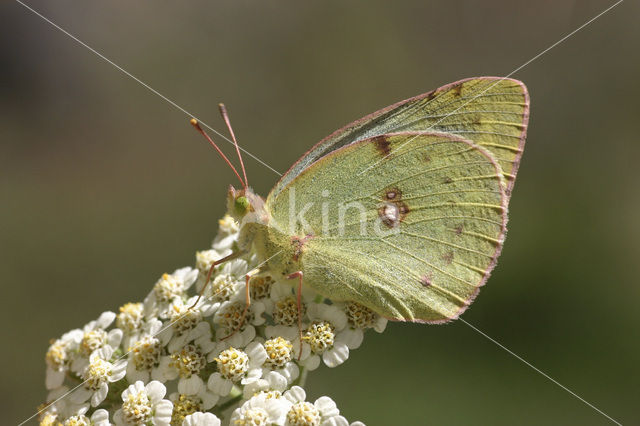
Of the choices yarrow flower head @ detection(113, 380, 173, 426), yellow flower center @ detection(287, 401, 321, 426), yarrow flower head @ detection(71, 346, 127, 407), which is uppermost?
yarrow flower head @ detection(71, 346, 127, 407)

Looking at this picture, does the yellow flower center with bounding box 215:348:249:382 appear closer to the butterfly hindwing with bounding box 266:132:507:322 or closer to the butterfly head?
the butterfly hindwing with bounding box 266:132:507:322

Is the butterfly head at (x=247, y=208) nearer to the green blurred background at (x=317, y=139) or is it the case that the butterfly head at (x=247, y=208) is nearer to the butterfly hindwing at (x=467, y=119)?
the butterfly hindwing at (x=467, y=119)

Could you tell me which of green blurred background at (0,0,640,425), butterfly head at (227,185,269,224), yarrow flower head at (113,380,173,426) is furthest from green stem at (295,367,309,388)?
green blurred background at (0,0,640,425)

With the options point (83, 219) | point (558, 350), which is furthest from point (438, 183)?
point (83, 219)

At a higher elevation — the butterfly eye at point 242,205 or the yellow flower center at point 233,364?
the butterfly eye at point 242,205

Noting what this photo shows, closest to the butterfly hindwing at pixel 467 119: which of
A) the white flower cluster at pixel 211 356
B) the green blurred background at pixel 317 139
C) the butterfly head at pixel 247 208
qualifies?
the butterfly head at pixel 247 208

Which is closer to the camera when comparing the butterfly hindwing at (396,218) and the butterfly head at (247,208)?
the butterfly hindwing at (396,218)

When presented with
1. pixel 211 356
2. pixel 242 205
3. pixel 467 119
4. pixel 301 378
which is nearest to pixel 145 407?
pixel 211 356
